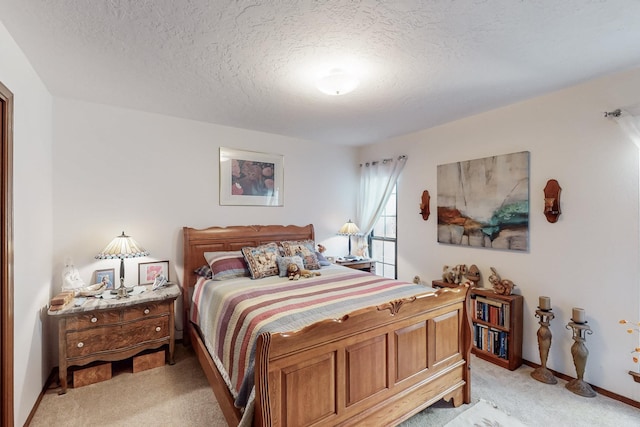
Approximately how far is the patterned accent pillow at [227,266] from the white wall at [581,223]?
255cm

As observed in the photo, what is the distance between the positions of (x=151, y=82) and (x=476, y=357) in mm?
3975

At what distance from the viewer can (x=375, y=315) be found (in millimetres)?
1744

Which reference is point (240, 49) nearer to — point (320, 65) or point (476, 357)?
point (320, 65)

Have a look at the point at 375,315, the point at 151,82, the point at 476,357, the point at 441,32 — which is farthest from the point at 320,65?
the point at 476,357

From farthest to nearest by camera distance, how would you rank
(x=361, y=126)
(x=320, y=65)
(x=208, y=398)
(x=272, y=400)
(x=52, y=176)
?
(x=361, y=126) < (x=52, y=176) < (x=208, y=398) < (x=320, y=65) < (x=272, y=400)

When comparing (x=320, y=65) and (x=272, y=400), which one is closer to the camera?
(x=272, y=400)

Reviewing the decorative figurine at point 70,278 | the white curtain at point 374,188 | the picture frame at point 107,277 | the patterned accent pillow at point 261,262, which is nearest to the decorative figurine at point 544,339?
the white curtain at point 374,188

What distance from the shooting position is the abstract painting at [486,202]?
2.79 metres

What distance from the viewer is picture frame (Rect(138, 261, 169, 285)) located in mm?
3006

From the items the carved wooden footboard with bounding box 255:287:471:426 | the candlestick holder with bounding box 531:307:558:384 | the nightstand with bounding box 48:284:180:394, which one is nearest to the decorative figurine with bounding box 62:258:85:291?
the nightstand with bounding box 48:284:180:394

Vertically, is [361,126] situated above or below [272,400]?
above

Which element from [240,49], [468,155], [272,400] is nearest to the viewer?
[272,400]

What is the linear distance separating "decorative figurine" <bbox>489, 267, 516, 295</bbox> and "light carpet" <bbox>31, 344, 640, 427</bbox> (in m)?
0.73

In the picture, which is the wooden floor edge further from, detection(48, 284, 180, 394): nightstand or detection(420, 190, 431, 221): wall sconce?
detection(48, 284, 180, 394): nightstand
